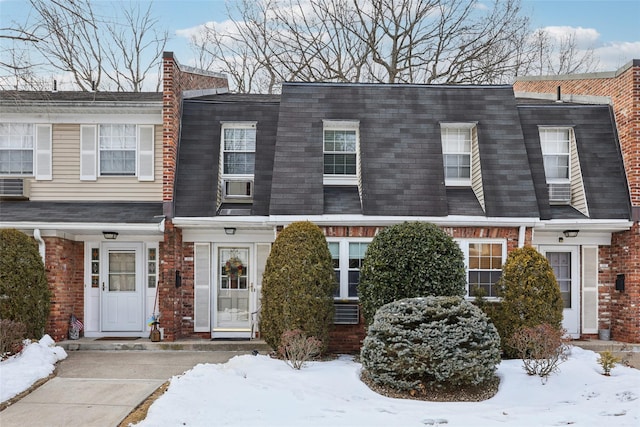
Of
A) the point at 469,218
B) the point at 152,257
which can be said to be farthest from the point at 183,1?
the point at 469,218

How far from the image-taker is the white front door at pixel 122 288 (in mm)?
12141

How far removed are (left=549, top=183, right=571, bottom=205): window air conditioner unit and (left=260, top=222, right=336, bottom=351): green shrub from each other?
5.50m

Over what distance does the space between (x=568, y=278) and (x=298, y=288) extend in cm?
645

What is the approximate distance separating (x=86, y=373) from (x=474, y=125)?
360 inches

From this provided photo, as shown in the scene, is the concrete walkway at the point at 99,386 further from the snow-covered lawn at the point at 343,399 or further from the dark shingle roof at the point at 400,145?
the dark shingle roof at the point at 400,145

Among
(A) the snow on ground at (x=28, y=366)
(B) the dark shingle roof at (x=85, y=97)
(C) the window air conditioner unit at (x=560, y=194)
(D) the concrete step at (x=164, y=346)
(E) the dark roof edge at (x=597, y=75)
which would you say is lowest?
(D) the concrete step at (x=164, y=346)

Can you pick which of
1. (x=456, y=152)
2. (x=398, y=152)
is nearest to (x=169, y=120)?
(x=398, y=152)

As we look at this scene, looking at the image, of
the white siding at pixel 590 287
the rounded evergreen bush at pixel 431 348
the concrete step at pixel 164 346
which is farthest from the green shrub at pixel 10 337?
the white siding at pixel 590 287

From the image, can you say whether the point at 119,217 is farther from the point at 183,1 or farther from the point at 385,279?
the point at 183,1

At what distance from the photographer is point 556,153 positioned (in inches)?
494

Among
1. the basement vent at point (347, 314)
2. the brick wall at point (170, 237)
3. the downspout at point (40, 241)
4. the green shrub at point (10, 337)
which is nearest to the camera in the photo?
the green shrub at point (10, 337)

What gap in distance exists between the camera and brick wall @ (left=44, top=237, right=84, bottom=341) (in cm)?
1117

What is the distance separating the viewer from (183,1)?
15.1 metres

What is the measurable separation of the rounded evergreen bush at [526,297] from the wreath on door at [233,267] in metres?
5.40
